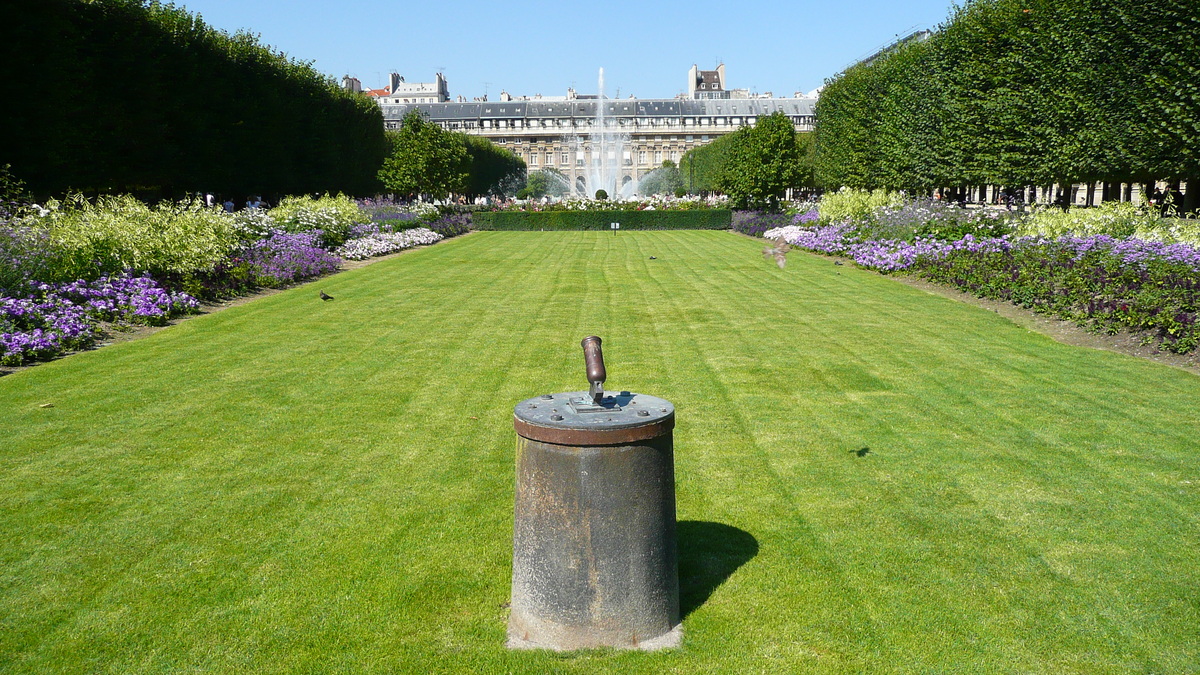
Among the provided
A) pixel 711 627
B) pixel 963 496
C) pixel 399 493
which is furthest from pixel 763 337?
pixel 711 627

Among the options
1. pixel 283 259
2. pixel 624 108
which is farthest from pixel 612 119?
pixel 283 259

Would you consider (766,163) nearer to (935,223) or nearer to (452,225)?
(452,225)

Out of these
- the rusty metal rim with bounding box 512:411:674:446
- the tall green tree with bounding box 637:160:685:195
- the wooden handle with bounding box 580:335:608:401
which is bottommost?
the rusty metal rim with bounding box 512:411:674:446

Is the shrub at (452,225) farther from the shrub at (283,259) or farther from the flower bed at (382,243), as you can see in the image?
the shrub at (283,259)

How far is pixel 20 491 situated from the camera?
213 inches

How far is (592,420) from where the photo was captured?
11.7 feet

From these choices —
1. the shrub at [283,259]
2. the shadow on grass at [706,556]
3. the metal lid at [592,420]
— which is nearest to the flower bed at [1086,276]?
the shadow on grass at [706,556]

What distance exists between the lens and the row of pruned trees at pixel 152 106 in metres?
17.3

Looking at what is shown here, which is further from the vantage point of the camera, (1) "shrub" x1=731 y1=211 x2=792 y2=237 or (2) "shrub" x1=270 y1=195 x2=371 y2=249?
(1) "shrub" x1=731 y1=211 x2=792 y2=237

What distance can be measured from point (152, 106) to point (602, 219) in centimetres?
2480

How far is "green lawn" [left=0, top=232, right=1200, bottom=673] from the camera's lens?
3.76m

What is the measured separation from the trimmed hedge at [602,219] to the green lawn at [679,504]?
107ft

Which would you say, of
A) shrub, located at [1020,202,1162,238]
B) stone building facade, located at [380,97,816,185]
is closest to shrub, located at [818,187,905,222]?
shrub, located at [1020,202,1162,238]

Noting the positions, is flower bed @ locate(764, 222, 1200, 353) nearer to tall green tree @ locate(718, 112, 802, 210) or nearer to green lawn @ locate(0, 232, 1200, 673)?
green lawn @ locate(0, 232, 1200, 673)
